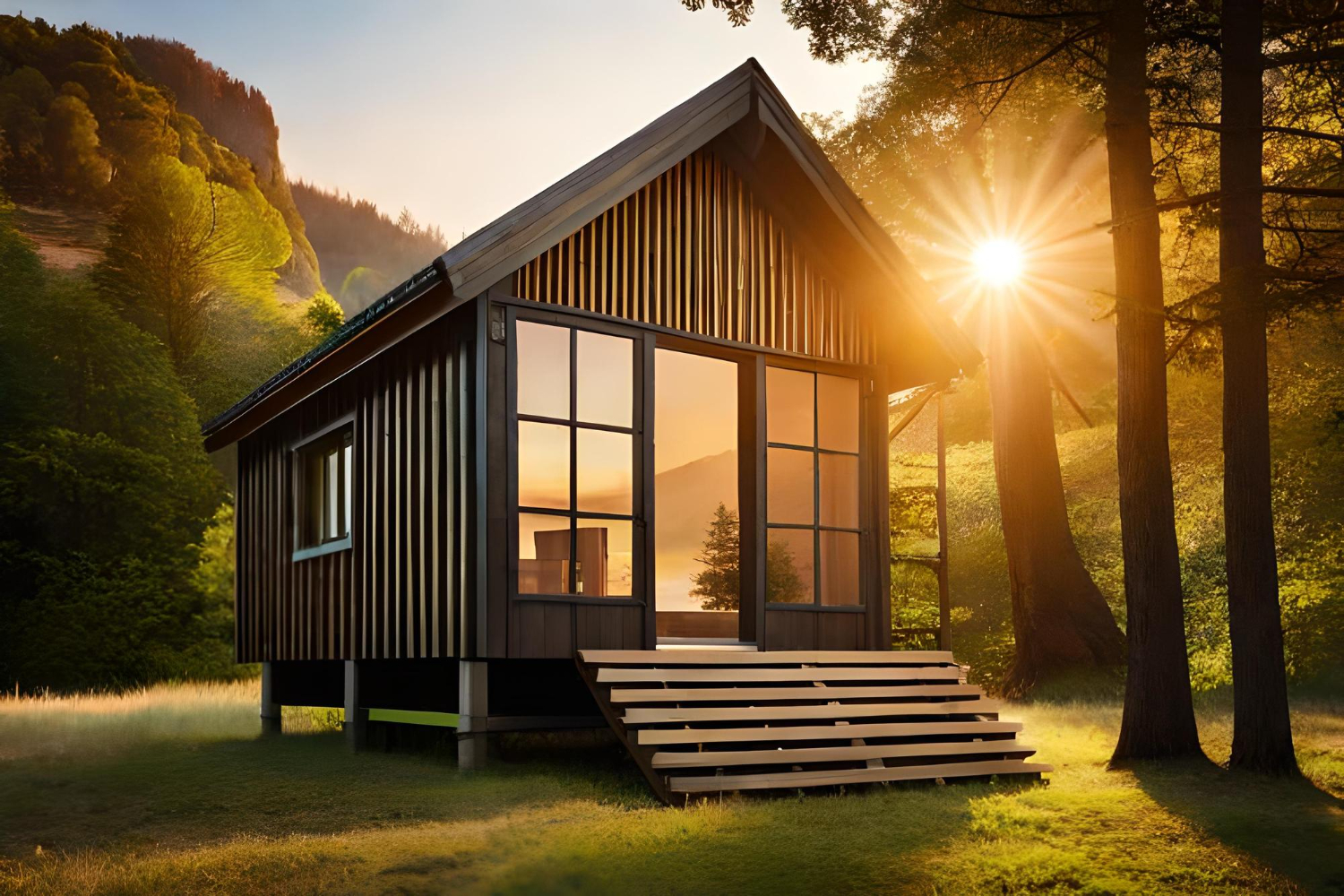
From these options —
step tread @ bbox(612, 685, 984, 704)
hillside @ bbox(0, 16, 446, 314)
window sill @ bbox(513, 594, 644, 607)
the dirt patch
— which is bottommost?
step tread @ bbox(612, 685, 984, 704)

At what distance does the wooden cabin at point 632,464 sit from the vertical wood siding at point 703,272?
0.02m

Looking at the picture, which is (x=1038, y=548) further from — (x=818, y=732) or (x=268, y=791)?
(x=268, y=791)

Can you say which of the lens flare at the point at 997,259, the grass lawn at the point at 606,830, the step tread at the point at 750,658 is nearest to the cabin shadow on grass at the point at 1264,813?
the grass lawn at the point at 606,830

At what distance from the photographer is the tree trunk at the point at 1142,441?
9.45 metres

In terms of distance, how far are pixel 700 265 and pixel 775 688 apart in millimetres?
3541

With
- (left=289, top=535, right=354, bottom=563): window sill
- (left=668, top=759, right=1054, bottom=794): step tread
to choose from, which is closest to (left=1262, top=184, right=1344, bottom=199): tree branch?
(left=668, top=759, right=1054, bottom=794): step tread

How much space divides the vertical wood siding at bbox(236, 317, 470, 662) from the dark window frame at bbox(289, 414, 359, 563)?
7 cm

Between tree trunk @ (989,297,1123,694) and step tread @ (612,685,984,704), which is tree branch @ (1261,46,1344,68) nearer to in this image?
step tread @ (612,685,984,704)

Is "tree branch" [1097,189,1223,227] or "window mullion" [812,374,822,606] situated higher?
"tree branch" [1097,189,1223,227]

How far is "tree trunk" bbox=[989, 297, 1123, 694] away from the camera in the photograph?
16016 mm

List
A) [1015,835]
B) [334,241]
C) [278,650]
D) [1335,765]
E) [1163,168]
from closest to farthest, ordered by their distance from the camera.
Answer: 1. [1015,835]
2. [1335,765]
3. [1163,168]
4. [278,650]
5. [334,241]

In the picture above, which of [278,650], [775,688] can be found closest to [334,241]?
[278,650]

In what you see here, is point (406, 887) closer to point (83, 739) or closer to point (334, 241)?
point (83, 739)

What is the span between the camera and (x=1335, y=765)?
9250mm
